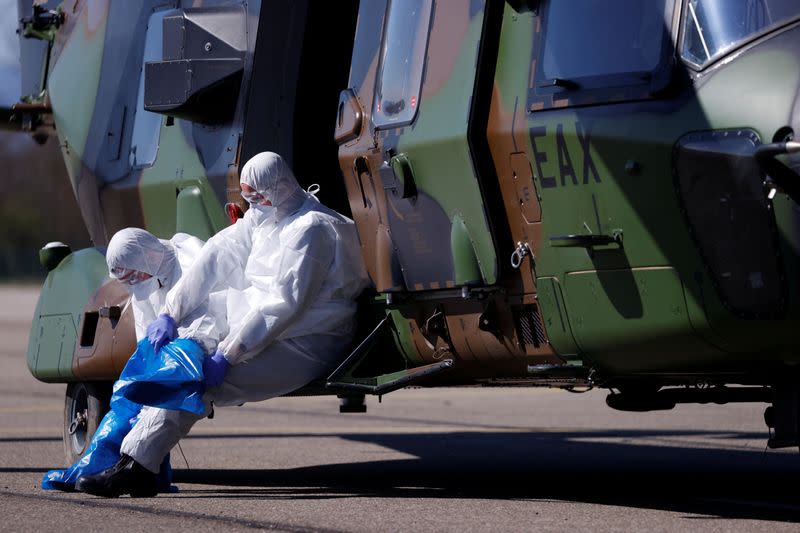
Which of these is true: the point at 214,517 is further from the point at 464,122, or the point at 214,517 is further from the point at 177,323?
the point at 464,122

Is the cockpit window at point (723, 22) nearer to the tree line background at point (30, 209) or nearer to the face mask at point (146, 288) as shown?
the face mask at point (146, 288)

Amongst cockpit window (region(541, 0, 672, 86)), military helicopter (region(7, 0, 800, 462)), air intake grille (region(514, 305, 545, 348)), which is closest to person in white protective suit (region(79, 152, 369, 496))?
military helicopter (region(7, 0, 800, 462))

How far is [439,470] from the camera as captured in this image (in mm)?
9781

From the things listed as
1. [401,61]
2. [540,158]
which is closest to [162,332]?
[401,61]

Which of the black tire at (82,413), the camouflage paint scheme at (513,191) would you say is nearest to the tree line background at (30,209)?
the black tire at (82,413)

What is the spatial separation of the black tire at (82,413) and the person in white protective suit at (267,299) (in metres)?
1.63

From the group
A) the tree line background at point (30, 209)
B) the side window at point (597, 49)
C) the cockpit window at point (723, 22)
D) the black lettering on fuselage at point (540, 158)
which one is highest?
the cockpit window at point (723, 22)

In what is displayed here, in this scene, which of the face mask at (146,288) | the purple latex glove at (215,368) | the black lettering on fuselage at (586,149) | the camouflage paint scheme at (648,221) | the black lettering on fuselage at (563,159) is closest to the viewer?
the camouflage paint scheme at (648,221)

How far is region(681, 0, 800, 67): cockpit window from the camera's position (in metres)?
6.07

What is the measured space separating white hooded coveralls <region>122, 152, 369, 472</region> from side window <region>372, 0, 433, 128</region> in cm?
64

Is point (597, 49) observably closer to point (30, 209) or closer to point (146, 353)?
point (146, 353)

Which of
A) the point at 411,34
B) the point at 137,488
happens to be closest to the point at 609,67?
the point at 411,34

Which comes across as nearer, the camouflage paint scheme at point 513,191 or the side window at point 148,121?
the camouflage paint scheme at point 513,191

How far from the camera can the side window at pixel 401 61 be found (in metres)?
7.47
